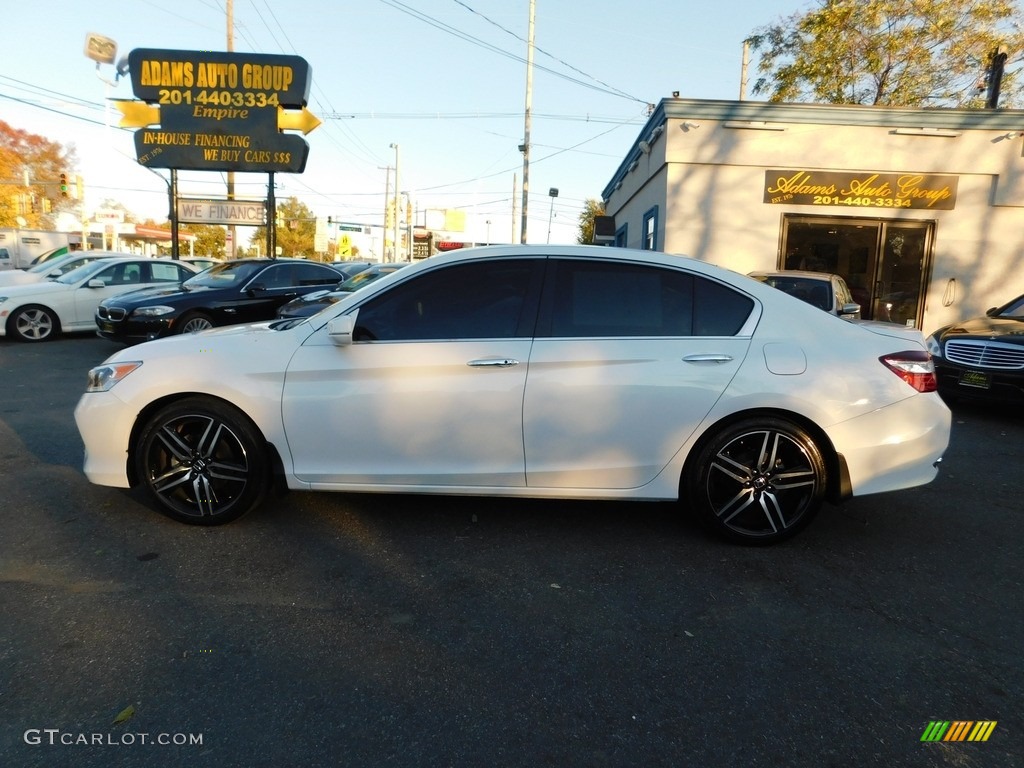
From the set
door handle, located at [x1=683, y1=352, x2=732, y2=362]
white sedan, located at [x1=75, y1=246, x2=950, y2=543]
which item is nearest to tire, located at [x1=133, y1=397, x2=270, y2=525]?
white sedan, located at [x1=75, y1=246, x2=950, y2=543]

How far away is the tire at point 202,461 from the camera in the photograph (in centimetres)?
387

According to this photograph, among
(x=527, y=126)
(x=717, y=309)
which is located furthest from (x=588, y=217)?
(x=717, y=309)

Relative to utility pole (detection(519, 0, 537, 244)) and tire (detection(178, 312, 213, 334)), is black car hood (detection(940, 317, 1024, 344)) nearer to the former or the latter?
tire (detection(178, 312, 213, 334))

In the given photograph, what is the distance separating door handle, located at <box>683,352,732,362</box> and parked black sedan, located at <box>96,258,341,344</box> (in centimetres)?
781

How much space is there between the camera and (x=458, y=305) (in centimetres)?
392

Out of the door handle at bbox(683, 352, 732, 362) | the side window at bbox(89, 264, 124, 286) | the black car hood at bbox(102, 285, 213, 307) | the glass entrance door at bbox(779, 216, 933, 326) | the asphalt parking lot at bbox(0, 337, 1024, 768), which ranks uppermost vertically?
the glass entrance door at bbox(779, 216, 933, 326)

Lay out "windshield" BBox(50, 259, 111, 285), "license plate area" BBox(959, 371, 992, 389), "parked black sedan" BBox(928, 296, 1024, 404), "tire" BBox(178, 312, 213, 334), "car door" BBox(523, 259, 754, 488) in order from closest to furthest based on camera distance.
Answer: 1. "car door" BBox(523, 259, 754, 488)
2. "parked black sedan" BBox(928, 296, 1024, 404)
3. "license plate area" BBox(959, 371, 992, 389)
4. "tire" BBox(178, 312, 213, 334)
5. "windshield" BBox(50, 259, 111, 285)

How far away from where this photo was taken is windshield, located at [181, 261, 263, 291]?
38.0ft

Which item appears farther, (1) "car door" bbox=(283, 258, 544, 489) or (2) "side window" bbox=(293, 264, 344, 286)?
(2) "side window" bbox=(293, 264, 344, 286)

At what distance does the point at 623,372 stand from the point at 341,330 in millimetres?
1514

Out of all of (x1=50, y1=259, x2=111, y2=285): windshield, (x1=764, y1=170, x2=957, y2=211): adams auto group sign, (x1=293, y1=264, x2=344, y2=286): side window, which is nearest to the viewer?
(x1=293, y1=264, x2=344, y2=286): side window

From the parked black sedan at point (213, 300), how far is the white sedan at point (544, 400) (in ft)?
20.6

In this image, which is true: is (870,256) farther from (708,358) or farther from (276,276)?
(708,358)

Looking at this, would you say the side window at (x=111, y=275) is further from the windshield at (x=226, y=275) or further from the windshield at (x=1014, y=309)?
the windshield at (x=1014, y=309)
